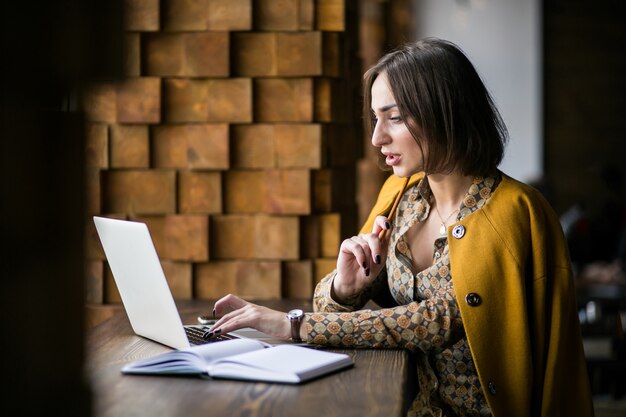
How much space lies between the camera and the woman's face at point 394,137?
2.20m

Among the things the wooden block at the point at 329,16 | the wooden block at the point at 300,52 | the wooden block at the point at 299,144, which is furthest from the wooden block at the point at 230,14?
the wooden block at the point at 299,144

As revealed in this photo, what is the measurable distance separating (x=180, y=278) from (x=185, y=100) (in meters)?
0.61

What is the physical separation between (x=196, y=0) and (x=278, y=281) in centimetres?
98

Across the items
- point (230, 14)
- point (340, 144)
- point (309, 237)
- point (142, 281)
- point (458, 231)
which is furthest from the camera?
point (340, 144)

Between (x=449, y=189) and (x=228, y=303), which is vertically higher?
(x=449, y=189)

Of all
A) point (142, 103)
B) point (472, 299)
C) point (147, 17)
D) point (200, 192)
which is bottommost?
point (472, 299)

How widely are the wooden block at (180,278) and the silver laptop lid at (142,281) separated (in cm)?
92

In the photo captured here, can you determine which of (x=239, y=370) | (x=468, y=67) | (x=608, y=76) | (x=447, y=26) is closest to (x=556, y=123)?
(x=608, y=76)

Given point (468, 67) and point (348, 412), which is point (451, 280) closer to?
point (468, 67)

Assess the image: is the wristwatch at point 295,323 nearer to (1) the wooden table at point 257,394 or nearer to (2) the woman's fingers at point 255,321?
(2) the woman's fingers at point 255,321

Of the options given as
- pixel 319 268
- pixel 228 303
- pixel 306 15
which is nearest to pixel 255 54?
pixel 306 15

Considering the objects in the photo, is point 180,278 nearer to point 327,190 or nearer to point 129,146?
point 129,146

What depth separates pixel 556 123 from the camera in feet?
27.9

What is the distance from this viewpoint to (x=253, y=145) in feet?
10.0
